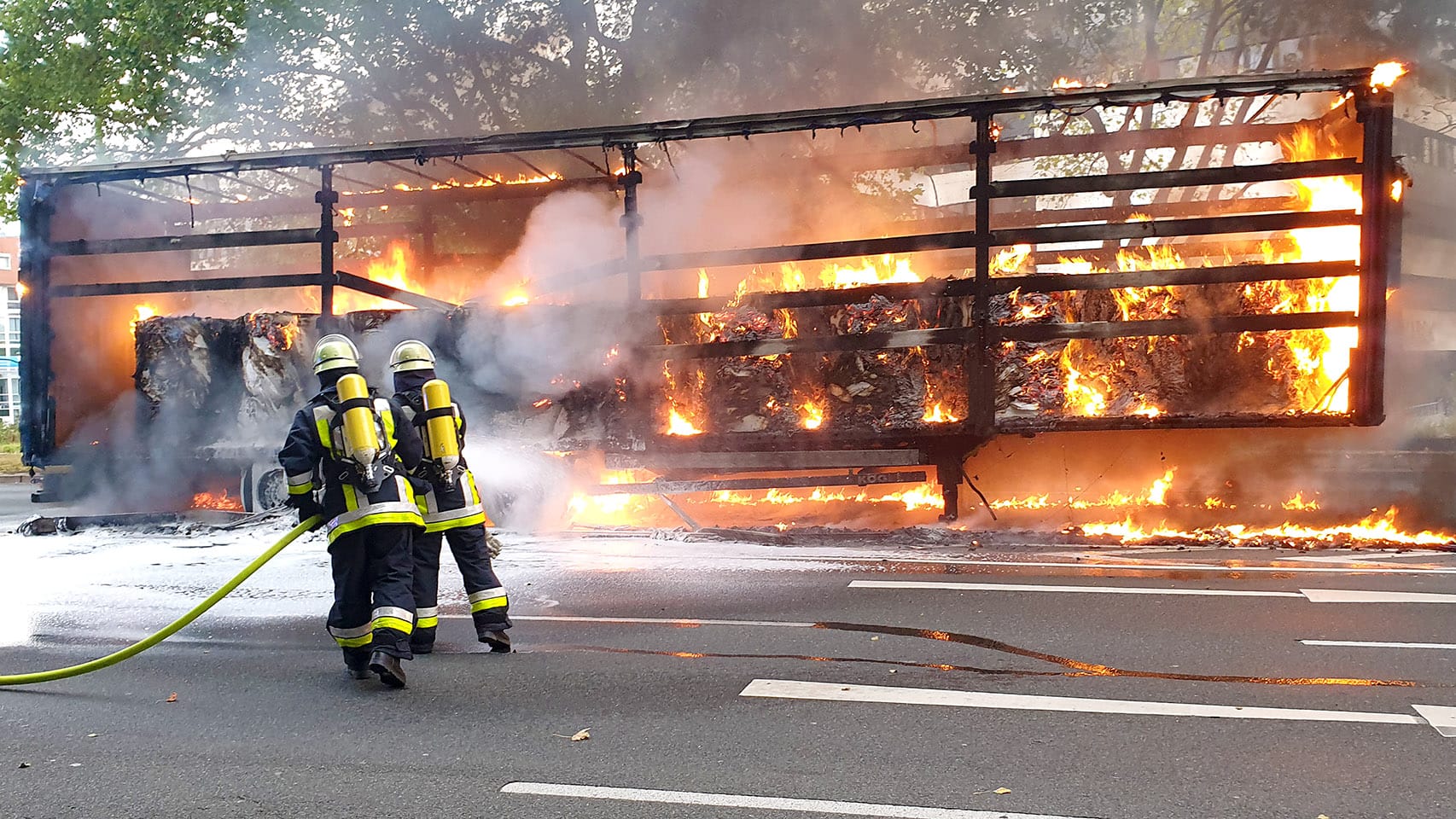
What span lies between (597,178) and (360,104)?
7.10m

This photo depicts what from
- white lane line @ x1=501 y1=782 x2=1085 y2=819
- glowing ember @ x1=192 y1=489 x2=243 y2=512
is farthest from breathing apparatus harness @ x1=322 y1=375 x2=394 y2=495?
glowing ember @ x1=192 y1=489 x2=243 y2=512

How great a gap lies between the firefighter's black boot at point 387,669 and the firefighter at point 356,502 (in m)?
0.14

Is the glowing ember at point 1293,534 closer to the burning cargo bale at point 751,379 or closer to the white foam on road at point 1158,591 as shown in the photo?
the white foam on road at point 1158,591

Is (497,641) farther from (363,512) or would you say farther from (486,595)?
(363,512)

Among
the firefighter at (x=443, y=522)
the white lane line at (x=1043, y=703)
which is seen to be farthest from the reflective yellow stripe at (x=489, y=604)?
the white lane line at (x=1043, y=703)

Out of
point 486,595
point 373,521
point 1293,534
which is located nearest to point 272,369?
point 486,595

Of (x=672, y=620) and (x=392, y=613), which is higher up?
(x=392, y=613)

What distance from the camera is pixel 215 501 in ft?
38.6

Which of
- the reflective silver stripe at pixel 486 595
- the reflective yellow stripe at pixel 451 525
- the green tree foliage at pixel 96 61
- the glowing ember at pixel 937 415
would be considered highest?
the green tree foliage at pixel 96 61

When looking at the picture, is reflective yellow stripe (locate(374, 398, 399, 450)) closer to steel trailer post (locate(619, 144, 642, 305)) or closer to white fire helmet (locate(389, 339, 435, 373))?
white fire helmet (locate(389, 339, 435, 373))

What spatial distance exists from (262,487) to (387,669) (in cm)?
703

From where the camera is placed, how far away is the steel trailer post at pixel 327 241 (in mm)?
10883

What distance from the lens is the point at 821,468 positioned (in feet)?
33.2

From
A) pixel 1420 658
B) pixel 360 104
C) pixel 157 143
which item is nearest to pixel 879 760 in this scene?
pixel 1420 658
